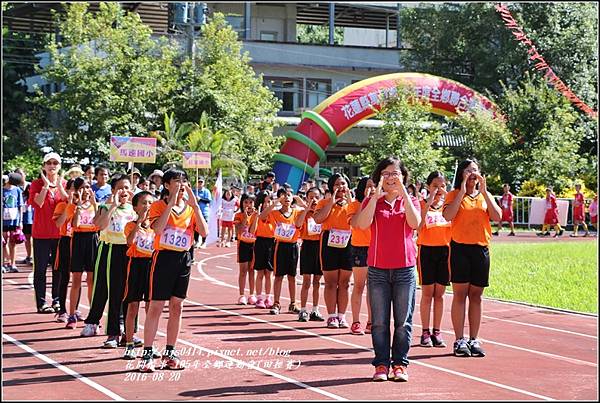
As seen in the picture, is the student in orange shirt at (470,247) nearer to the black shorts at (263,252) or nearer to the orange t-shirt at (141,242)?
the orange t-shirt at (141,242)

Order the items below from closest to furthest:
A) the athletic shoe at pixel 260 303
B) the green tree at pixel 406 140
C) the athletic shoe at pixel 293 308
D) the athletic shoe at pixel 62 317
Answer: the athletic shoe at pixel 62 317 → the athletic shoe at pixel 293 308 → the athletic shoe at pixel 260 303 → the green tree at pixel 406 140

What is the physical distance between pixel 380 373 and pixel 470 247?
2288 millimetres

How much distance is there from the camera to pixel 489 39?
44.6 metres

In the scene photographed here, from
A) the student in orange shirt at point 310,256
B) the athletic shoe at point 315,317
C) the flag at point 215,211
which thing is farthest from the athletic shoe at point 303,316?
the flag at point 215,211

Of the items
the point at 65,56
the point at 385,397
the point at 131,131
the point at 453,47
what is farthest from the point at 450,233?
the point at 453,47

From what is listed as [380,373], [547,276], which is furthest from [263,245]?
[547,276]

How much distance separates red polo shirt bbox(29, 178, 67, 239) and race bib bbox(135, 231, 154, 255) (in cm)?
328

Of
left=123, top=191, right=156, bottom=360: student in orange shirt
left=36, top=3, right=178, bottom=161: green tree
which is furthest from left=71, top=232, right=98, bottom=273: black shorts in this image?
left=36, top=3, right=178, bottom=161: green tree

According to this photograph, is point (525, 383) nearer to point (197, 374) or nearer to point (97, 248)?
point (197, 374)

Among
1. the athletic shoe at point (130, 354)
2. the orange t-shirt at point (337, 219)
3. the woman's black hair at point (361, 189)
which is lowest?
the athletic shoe at point (130, 354)

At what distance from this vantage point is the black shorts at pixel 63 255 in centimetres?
1270

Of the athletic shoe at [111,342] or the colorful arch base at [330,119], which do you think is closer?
the athletic shoe at [111,342]

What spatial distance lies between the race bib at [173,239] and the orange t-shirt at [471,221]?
307cm

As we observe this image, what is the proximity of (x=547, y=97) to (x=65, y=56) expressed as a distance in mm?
19343
